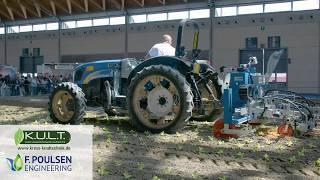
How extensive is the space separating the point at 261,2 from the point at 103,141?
55.5ft

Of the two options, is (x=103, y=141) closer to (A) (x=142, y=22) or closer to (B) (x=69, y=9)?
(A) (x=142, y=22)

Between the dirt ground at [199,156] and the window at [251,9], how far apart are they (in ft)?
50.6

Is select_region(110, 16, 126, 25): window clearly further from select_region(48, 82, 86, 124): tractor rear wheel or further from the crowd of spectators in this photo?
select_region(48, 82, 86, 124): tractor rear wheel

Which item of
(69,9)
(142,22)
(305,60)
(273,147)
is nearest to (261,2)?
(305,60)

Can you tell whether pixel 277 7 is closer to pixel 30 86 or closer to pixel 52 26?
pixel 30 86

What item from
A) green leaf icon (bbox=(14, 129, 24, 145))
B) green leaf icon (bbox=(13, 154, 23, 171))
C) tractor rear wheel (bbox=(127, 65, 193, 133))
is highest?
tractor rear wheel (bbox=(127, 65, 193, 133))

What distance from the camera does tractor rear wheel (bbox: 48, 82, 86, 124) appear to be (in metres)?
7.48

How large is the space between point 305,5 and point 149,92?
593 inches

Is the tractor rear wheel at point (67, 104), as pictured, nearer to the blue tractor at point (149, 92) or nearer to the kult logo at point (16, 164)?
the blue tractor at point (149, 92)

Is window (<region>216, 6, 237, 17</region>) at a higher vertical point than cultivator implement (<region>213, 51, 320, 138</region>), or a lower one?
higher

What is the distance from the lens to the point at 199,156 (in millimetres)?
5086

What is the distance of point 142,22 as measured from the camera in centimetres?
2542

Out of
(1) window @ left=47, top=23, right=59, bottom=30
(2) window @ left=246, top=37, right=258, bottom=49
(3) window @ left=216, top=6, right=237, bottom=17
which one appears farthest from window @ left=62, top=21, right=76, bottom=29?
(2) window @ left=246, top=37, right=258, bottom=49

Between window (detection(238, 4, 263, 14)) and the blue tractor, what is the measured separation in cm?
1434
